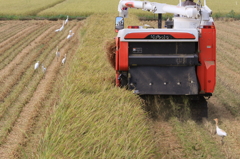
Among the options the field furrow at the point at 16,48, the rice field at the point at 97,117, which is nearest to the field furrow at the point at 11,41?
the field furrow at the point at 16,48

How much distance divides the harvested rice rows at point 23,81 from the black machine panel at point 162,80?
2.14m

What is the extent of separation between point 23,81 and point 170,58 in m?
5.45

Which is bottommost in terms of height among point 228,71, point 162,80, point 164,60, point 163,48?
point 228,71

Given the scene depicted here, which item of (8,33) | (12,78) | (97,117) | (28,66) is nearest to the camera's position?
(97,117)

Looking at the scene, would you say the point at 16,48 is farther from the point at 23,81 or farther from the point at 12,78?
the point at 23,81

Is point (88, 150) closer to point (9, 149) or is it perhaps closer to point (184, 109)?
point (9, 149)

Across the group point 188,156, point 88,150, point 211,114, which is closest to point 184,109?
point 211,114

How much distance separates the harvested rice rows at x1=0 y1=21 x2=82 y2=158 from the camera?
7.18 meters

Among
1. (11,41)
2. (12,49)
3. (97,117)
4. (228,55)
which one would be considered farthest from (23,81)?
(11,41)

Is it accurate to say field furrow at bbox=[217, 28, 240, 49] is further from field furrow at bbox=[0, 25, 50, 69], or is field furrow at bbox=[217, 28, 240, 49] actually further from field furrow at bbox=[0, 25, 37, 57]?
field furrow at bbox=[0, 25, 37, 57]

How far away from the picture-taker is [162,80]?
7.49 metres

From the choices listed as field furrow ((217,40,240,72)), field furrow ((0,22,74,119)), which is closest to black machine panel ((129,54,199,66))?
field furrow ((0,22,74,119))

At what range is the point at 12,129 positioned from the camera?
734 centimetres

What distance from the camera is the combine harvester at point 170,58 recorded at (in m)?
7.35
